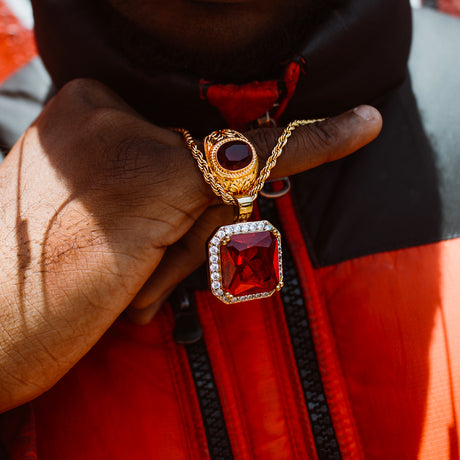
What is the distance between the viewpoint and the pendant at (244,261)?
1.87 feet

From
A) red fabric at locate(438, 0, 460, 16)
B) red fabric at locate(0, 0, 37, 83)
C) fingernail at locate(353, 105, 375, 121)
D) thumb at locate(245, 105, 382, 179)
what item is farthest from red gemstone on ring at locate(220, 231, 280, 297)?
red fabric at locate(438, 0, 460, 16)

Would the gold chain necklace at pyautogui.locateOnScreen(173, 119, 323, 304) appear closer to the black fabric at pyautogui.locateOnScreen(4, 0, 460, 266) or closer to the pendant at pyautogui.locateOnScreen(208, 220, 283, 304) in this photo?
the pendant at pyautogui.locateOnScreen(208, 220, 283, 304)

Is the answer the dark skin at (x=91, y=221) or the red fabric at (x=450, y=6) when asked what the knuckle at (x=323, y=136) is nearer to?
the dark skin at (x=91, y=221)

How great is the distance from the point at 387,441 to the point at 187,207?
52 centimetres

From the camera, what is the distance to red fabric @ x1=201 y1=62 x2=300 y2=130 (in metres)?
0.68

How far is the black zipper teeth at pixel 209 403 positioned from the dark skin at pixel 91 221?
143mm

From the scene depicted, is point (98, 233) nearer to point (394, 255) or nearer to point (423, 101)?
point (394, 255)

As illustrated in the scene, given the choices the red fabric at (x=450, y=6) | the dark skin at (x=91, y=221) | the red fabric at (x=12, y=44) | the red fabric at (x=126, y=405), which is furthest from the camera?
the red fabric at (x=450, y=6)

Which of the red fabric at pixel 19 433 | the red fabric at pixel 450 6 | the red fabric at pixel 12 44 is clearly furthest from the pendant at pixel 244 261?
the red fabric at pixel 450 6

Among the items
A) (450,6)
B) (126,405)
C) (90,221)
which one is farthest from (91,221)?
(450,6)

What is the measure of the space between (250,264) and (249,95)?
293mm

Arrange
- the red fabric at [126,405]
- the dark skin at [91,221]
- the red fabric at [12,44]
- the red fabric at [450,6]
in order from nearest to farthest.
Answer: the dark skin at [91,221], the red fabric at [126,405], the red fabric at [12,44], the red fabric at [450,6]

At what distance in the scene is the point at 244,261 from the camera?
58cm

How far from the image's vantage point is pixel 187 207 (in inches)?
22.8
